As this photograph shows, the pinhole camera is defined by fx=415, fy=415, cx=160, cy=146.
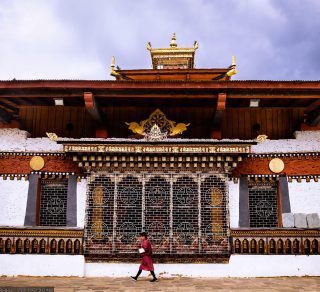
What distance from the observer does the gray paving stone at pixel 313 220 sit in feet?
32.5

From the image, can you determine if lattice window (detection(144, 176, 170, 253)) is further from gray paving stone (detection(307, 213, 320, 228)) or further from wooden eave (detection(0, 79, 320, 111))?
gray paving stone (detection(307, 213, 320, 228))

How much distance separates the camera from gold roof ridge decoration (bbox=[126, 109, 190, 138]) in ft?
36.3

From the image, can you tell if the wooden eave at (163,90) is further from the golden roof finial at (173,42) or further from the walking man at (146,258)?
the golden roof finial at (173,42)

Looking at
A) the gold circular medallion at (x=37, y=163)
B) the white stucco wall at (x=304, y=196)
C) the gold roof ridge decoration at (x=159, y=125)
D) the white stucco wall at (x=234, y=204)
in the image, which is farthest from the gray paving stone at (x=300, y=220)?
the gold circular medallion at (x=37, y=163)

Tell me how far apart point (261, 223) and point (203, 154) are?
7.88 feet

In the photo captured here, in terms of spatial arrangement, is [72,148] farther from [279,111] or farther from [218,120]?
[279,111]

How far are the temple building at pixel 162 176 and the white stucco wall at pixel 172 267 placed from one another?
23mm

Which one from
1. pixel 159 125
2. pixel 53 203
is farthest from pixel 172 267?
pixel 159 125

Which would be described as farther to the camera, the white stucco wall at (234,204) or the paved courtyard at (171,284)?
the white stucco wall at (234,204)

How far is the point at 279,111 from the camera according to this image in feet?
37.5

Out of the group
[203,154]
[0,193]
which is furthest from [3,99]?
[203,154]

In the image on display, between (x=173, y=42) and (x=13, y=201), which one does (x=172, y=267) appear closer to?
(x=13, y=201)

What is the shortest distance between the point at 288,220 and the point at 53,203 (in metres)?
5.91

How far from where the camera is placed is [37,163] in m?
10.8
